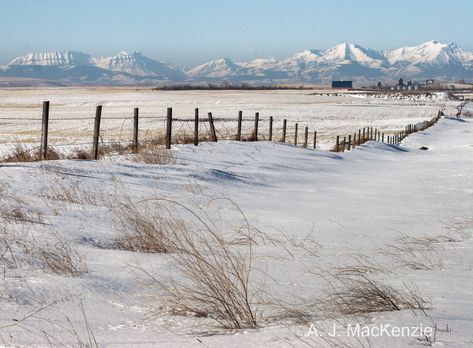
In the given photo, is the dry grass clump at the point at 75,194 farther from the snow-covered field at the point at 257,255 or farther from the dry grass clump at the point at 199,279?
the dry grass clump at the point at 199,279

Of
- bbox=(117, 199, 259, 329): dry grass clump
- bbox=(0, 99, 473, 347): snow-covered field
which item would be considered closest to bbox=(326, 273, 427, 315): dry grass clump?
bbox=(0, 99, 473, 347): snow-covered field

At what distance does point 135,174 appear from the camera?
9961 mm

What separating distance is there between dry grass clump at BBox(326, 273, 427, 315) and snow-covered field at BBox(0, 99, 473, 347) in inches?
0.9

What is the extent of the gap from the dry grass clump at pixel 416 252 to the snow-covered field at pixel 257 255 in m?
0.02

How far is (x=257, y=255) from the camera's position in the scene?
533 centimetres

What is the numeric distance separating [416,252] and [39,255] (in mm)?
3435

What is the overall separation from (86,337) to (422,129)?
48221 mm

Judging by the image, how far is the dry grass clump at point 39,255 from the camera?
14.1 ft

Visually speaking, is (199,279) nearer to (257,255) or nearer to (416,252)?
(257,255)

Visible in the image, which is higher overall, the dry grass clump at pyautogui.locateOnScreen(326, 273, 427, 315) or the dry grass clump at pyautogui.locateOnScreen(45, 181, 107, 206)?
the dry grass clump at pyautogui.locateOnScreen(326, 273, 427, 315)

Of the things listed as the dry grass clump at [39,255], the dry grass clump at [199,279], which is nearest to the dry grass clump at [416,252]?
the dry grass clump at [199,279]

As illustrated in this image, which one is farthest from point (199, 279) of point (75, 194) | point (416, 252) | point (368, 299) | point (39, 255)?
point (75, 194)

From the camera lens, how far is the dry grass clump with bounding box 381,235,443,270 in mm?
5189

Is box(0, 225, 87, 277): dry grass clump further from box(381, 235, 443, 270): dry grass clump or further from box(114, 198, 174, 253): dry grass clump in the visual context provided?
box(381, 235, 443, 270): dry grass clump
